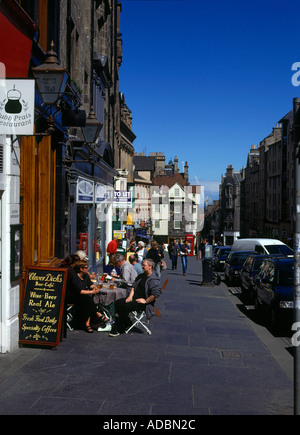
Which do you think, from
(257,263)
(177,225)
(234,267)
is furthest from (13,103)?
(177,225)

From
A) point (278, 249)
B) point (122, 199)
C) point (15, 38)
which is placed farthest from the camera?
point (278, 249)

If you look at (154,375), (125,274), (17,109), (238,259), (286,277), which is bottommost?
(154,375)

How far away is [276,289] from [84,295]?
4778mm

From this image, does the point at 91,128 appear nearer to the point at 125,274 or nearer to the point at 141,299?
the point at 125,274

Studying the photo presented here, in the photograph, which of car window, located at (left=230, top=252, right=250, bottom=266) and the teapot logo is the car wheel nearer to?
the teapot logo

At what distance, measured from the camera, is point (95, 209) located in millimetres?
22750

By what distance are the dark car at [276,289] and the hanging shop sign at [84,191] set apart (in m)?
6.56

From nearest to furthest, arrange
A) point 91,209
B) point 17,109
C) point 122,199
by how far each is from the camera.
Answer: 1. point 17,109
2. point 91,209
3. point 122,199

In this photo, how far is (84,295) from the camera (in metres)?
10.7

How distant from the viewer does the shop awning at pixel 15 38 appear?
834 cm

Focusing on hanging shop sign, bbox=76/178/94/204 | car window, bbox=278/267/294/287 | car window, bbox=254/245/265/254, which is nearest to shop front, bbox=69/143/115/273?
hanging shop sign, bbox=76/178/94/204

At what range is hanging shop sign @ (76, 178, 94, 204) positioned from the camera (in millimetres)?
17594

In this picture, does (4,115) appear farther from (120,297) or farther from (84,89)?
(84,89)

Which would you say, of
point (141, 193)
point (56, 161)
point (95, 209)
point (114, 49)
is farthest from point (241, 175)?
point (56, 161)
